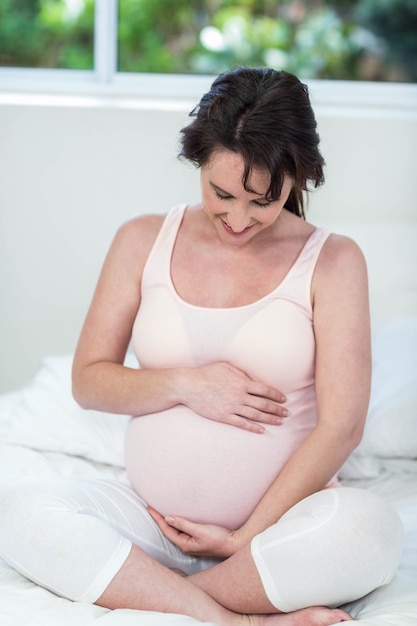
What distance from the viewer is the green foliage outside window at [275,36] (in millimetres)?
4672

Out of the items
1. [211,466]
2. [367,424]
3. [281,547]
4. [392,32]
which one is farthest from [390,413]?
[392,32]

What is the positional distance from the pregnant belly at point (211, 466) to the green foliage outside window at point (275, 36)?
3341 mm

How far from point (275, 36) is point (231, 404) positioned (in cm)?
371

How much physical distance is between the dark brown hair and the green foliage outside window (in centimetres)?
322

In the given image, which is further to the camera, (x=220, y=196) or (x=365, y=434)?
(x=365, y=434)

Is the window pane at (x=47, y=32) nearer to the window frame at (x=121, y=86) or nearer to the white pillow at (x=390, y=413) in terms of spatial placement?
the window frame at (x=121, y=86)

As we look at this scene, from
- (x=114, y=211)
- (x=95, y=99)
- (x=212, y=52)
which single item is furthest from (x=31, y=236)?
(x=212, y=52)

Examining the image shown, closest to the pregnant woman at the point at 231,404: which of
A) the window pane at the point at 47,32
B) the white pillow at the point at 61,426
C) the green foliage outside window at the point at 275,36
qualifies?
the white pillow at the point at 61,426

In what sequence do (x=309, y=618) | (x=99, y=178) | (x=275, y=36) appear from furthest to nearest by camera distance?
(x=275, y=36), (x=99, y=178), (x=309, y=618)

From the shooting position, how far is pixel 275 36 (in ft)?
15.8

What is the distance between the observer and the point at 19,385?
2672 millimetres

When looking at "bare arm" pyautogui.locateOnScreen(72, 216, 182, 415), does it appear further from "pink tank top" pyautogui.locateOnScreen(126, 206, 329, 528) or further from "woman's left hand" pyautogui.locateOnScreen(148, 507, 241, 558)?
"woman's left hand" pyautogui.locateOnScreen(148, 507, 241, 558)

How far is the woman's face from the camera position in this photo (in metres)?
1.42

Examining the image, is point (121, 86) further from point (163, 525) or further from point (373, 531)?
point (373, 531)
